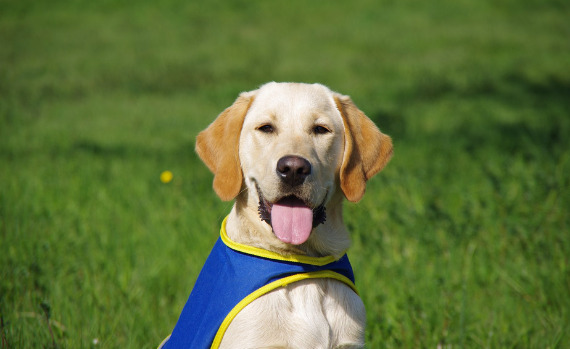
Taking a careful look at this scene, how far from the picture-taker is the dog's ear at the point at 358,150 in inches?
118

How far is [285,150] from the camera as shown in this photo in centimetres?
281

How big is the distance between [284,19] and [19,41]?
8596 mm

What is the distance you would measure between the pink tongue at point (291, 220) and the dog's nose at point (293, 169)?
141 mm

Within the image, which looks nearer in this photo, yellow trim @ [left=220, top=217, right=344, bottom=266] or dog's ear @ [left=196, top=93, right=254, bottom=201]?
yellow trim @ [left=220, top=217, right=344, bottom=266]

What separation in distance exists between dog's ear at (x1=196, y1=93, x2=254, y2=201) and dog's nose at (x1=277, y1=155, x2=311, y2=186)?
33 cm

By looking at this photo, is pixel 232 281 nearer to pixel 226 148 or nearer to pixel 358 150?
pixel 226 148

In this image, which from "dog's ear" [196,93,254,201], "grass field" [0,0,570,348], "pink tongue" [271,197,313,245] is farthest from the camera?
"grass field" [0,0,570,348]

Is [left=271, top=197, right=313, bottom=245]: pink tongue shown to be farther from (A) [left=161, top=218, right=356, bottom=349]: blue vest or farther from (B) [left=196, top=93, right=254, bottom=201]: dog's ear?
(B) [left=196, top=93, right=254, bottom=201]: dog's ear

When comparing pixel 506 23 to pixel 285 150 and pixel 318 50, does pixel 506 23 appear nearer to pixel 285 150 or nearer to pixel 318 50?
pixel 318 50

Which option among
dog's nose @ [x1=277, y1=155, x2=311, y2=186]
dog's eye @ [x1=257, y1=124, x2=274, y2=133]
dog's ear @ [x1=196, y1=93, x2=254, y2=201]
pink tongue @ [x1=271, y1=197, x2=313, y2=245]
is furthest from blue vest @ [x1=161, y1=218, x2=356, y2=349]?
dog's eye @ [x1=257, y1=124, x2=274, y2=133]

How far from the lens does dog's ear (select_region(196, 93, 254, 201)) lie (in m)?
2.97

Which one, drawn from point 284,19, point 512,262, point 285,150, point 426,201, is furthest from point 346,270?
point 284,19

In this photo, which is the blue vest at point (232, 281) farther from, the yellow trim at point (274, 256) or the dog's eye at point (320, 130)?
the dog's eye at point (320, 130)

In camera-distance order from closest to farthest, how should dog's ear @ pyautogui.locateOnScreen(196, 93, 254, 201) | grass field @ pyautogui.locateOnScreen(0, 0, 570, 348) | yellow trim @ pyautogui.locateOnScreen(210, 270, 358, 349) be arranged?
yellow trim @ pyautogui.locateOnScreen(210, 270, 358, 349) → dog's ear @ pyautogui.locateOnScreen(196, 93, 254, 201) → grass field @ pyautogui.locateOnScreen(0, 0, 570, 348)
